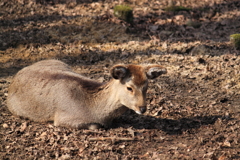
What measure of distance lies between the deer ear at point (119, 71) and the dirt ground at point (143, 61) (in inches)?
48.3

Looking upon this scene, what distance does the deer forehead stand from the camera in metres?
7.63

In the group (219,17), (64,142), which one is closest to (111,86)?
(64,142)

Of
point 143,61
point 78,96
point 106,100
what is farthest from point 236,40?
point 78,96

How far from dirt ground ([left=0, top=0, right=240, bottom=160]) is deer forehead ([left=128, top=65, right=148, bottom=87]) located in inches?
44.9

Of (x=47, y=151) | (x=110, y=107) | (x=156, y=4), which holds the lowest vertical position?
(x=47, y=151)

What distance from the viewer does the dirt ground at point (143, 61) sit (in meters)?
7.44

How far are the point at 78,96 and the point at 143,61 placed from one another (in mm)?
4405

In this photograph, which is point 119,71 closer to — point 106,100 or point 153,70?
point 153,70

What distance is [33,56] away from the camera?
12.9 metres

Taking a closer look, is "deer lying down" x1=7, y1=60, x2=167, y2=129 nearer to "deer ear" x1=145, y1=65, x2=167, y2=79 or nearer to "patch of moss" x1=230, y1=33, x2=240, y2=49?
"deer ear" x1=145, y1=65, x2=167, y2=79

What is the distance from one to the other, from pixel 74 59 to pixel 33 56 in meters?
1.42

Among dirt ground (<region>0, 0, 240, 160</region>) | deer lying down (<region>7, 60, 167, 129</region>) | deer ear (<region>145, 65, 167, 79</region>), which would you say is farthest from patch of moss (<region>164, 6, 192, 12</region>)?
deer ear (<region>145, 65, 167, 79</region>)

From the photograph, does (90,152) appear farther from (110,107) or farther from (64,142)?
(110,107)

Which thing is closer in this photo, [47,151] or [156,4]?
[47,151]
